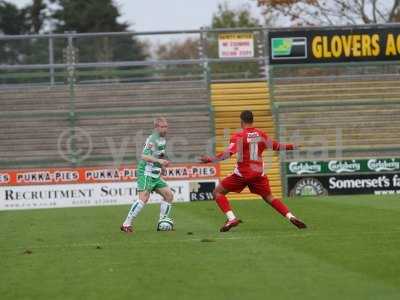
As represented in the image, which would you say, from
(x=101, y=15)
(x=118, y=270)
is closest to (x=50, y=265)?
(x=118, y=270)

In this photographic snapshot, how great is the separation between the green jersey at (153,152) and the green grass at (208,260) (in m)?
1.03

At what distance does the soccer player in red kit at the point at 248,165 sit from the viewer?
15.6 metres

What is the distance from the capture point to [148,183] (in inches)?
654

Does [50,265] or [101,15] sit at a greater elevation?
[101,15]

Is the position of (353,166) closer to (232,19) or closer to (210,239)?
(210,239)

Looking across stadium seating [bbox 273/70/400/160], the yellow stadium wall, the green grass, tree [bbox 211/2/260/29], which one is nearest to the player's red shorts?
the green grass

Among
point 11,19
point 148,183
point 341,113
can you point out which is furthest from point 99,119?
point 11,19

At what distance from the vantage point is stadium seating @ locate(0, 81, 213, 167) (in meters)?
31.5

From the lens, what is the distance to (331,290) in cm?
928

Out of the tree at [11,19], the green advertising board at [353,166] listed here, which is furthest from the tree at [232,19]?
the green advertising board at [353,166]

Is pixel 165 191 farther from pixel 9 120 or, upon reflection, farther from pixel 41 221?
pixel 9 120

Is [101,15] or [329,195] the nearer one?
[329,195]

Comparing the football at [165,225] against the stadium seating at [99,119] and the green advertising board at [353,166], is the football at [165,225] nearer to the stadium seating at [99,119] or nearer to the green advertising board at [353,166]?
the green advertising board at [353,166]

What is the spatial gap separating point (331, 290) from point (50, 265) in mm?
3994
